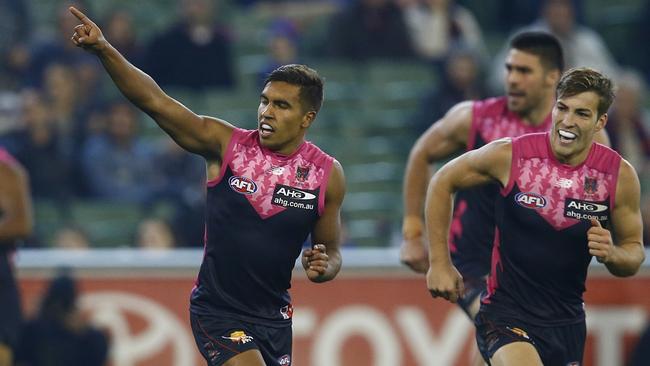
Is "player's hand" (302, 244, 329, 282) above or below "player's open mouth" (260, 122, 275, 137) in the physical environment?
below

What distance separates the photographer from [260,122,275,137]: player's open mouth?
289 inches

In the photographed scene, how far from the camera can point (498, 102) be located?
8.70m

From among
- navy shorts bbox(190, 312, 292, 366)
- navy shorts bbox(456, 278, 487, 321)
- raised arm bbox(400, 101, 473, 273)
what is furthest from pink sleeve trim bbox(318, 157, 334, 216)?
navy shorts bbox(456, 278, 487, 321)

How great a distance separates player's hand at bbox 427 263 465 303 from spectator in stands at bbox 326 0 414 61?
7587 mm

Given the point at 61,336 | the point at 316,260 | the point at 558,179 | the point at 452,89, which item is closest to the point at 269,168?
the point at 316,260

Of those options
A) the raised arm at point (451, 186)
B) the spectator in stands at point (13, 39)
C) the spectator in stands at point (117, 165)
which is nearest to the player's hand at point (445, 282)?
the raised arm at point (451, 186)

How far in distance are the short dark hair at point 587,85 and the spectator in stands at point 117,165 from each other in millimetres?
6740

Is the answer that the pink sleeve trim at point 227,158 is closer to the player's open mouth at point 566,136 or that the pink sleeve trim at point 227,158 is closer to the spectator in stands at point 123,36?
the player's open mouth at point 566,136

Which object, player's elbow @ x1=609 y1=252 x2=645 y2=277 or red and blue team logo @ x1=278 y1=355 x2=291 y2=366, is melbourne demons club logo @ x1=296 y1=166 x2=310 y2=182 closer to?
red and blue team logo @ x1=278 y1=355 x2=291 y2=366

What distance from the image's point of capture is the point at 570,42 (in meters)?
14.5

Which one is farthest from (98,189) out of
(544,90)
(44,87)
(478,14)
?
(544,90)

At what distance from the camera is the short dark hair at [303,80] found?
24.3 feet

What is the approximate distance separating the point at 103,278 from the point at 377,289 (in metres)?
2.13

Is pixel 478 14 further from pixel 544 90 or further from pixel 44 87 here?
pixel 544 90
